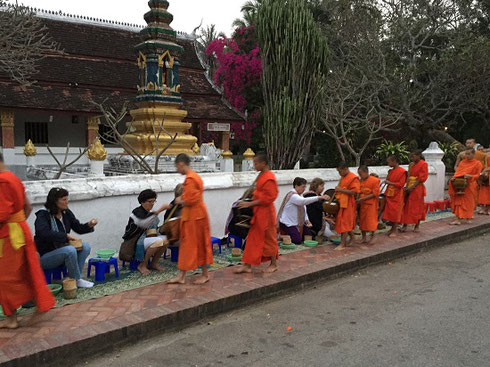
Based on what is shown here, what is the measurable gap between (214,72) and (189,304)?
24.5m

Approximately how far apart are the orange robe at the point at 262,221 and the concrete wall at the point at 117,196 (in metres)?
1.78

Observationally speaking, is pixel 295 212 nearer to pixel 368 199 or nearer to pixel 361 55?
pixel 368 199

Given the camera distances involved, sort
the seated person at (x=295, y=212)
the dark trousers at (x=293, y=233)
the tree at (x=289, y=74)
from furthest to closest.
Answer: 1. the tree at (x=289, y=74)
2. the dark trousers at (x=293, y=233)
3. the seated person at (x=295, y=212)

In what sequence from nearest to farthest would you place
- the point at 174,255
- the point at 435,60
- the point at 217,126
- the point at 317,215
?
1. the point at 174,255
2. the point at 317,215
3. the point at 435,60
4. the point at 217,126

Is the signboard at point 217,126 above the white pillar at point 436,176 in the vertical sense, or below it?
above

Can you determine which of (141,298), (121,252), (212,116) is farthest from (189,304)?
(212,116)

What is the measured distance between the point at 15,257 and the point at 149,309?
124 cm

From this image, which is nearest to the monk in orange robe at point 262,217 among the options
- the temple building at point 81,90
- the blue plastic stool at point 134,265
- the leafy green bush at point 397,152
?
the blue plastic stool at point 134,265

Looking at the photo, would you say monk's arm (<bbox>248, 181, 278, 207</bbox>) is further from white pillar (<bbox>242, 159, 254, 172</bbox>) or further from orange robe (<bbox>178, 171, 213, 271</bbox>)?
white pillar (<bbox>242, 159, 254, 172</bbox>)

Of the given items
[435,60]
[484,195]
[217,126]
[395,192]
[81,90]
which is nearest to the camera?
[395,192]

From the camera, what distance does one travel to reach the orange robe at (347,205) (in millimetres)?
6586

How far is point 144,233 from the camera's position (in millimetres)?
5441

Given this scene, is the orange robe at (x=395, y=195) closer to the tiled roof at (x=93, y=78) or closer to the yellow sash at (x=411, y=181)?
the yellow sash at (x=411, y=181)

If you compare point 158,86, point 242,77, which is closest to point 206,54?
point 242,77
